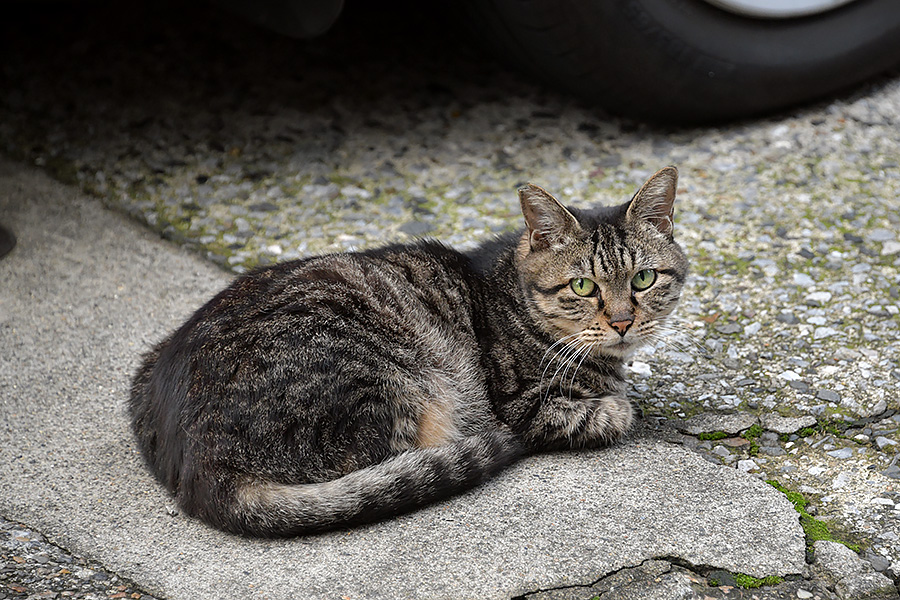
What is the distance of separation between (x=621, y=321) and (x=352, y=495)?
103 cm

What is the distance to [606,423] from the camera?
10.1ft

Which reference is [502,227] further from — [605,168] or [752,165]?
[752,165]

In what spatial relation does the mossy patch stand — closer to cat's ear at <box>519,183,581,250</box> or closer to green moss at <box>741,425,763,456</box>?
green moss at <box>741,425,763,456</box>

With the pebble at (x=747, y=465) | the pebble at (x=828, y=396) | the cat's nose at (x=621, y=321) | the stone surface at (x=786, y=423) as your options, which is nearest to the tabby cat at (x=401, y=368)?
the cat's nose at (x=621, y=321)

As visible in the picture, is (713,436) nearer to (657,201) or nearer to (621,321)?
(621,321)

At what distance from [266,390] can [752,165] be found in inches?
114

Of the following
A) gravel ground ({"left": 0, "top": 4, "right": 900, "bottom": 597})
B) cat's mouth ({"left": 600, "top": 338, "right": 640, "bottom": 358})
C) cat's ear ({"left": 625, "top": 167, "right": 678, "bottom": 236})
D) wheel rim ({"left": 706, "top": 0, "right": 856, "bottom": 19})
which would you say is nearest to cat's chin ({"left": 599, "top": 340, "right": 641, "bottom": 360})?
cat's mouth ({"left": 600, "top": 338, "right": 640, "bottom": 358})

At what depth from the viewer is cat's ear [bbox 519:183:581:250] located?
10.2 ft

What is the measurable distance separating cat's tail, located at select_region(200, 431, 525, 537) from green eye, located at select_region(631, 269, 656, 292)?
0.80m

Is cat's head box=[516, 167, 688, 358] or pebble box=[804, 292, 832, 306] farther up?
cat's head box=[516, 167, 688, 358]

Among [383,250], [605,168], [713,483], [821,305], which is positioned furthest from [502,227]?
[713,483]

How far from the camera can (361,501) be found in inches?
104

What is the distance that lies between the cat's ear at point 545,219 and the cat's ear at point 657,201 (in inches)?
8.2

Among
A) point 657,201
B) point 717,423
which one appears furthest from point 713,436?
point 657,201
